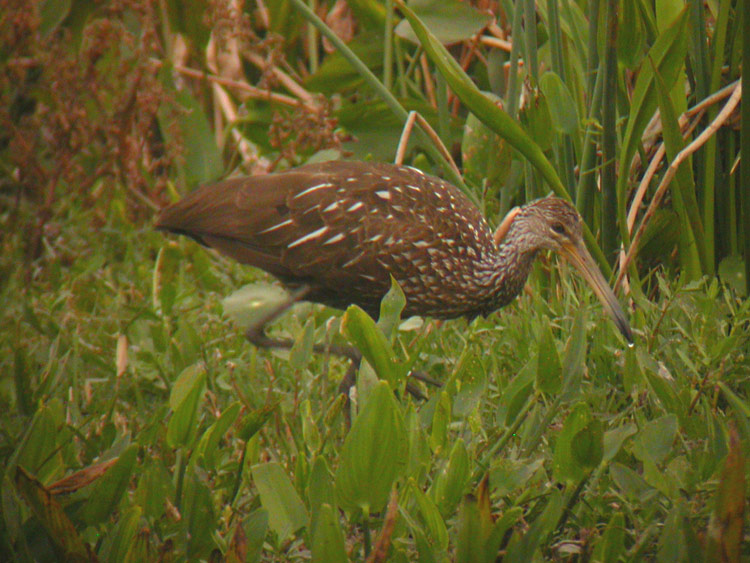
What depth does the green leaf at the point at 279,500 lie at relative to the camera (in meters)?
2.02

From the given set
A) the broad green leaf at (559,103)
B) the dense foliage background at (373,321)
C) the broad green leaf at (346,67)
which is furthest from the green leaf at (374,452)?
the broad green leaf at (346,67)

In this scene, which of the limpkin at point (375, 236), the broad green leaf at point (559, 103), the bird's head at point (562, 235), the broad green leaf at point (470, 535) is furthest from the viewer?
the limpkin at point (375, 236)

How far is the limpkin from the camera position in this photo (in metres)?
3.27

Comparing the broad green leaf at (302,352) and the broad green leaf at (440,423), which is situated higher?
the broad green leaf at (302,352)

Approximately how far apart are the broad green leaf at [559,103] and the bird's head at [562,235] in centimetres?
26

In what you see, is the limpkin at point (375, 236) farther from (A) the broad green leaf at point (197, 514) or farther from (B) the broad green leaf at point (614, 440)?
(A) the broad green leaf at point (197, 514)

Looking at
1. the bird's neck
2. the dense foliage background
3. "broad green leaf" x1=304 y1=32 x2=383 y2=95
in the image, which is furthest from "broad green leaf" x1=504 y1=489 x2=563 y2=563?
"broad green leaf" x1=304 y1=32 x2=383 y2=95

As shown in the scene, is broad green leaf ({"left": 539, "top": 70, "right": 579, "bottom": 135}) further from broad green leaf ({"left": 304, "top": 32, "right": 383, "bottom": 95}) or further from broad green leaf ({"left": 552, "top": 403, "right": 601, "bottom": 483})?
broad green leaf ({"left": 304, "top": 32, "right": 383, "bottom": 95})

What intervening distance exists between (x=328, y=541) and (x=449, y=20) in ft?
8.98

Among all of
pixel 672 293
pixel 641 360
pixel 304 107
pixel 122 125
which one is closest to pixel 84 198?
pixel 122 125

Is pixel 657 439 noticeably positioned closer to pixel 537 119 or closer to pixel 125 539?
pixel 125 539

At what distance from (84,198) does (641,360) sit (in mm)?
3674

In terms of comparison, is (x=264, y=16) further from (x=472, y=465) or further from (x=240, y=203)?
(x=472, y=465)

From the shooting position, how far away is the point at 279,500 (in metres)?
2.06
